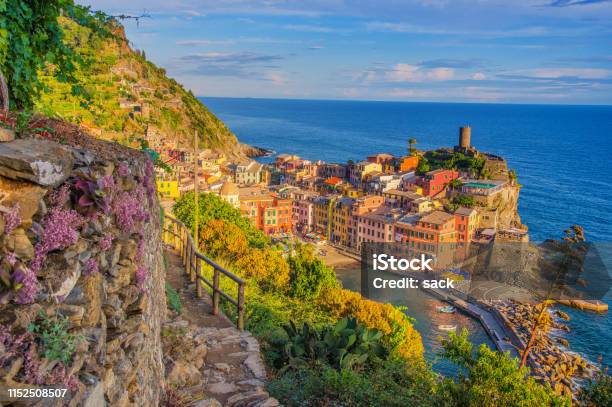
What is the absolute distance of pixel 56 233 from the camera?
1.95 m

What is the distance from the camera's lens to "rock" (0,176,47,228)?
69.1 inches

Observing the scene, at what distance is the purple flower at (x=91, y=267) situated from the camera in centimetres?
219

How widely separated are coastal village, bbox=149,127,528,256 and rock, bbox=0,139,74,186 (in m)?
32.5

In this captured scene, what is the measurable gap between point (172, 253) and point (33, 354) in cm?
825

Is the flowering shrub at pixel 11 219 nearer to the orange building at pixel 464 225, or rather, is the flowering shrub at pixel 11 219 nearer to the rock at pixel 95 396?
the rock at pixel 95 396

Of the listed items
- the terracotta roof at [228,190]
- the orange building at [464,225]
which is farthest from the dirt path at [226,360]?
the orange building at [464,225]

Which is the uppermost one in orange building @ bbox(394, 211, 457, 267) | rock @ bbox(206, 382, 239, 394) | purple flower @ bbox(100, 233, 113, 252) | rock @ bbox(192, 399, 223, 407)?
purple flower @ bbox(100, 233, 113, 252)

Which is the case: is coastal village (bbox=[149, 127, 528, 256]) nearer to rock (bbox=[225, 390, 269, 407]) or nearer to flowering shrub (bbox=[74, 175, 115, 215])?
rock (bbox=[225, 390, 269, 407])

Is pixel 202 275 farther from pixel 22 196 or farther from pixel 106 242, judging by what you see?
pixel 22 196

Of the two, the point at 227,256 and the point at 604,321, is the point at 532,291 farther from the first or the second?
the point at 227,256

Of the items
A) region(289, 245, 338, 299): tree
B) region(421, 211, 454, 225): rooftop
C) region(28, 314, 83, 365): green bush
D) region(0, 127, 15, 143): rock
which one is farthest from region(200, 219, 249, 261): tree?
region(421, 211, 454, 225): rooftop

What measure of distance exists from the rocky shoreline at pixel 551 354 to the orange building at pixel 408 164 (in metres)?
34.6

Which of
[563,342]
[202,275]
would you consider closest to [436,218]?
[563,342]

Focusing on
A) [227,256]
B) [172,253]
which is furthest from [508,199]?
[172,253]
